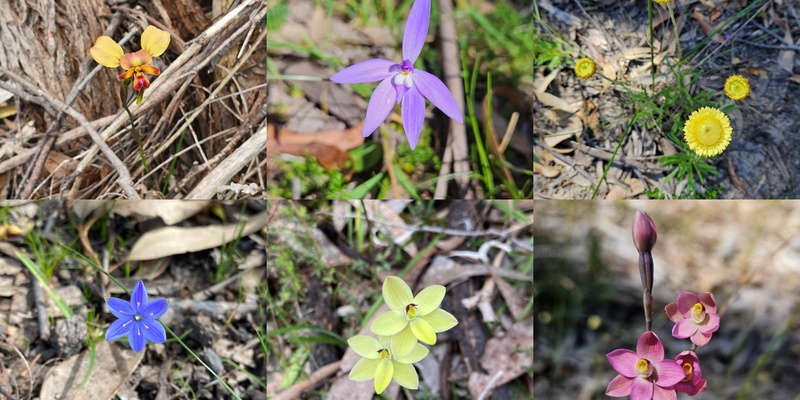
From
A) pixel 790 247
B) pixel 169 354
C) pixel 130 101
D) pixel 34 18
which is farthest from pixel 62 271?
pixel 790 247

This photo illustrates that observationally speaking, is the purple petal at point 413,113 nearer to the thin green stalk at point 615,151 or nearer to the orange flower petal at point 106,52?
the thin green stalk at point 615,151

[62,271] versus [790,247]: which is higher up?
[62,271]

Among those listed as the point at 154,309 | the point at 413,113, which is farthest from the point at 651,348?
the point at 154,309

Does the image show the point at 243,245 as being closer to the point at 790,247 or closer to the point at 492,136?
the point at 492,136

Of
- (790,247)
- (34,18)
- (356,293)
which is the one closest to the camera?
(34,18)

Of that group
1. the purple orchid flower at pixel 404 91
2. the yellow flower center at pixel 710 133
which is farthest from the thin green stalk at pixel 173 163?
the yellow flower center at pixel 710 133

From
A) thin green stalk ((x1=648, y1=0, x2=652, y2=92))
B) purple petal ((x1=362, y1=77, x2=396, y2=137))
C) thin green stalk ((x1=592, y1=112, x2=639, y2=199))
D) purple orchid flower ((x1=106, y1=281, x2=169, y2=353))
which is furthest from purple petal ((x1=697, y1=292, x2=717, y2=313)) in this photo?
purple orchid flower ((x1=106, y1=281, x2=169, y2=353))
